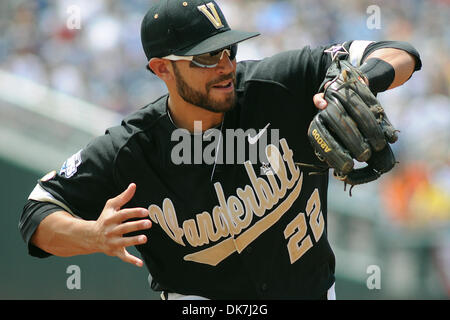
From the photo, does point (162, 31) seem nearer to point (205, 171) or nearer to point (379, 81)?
point (205, 171)

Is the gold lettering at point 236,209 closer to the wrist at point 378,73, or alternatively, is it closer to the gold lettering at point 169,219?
the gold lettering at point 169,219

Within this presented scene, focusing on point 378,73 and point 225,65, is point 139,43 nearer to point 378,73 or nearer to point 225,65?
point 225,65

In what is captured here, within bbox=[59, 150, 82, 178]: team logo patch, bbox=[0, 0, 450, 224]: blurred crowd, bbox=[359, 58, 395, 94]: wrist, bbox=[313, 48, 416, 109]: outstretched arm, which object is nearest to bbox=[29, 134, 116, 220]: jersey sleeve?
bbox=[59, 150, 82, 178]: team logo patch

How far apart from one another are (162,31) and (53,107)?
3.77 metres

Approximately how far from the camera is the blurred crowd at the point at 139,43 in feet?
23.0

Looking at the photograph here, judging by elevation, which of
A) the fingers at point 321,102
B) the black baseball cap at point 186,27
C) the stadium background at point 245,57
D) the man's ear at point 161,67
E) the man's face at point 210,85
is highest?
the black baseball cap at point 186,27

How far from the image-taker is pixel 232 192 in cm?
311

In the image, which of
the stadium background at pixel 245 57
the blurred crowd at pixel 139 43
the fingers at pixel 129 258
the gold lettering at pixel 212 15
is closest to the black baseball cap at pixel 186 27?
the gold lettering at pixel 212 15

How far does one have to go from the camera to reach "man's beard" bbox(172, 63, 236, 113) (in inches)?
119

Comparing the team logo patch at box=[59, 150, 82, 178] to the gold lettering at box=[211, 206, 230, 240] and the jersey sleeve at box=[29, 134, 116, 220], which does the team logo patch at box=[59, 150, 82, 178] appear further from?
the gold lettering at box=[211, 206, 230, 240]

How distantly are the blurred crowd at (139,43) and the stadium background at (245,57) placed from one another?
0.01 meters

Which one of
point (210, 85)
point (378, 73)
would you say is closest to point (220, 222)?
point (210, 85)

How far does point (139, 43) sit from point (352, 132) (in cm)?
538

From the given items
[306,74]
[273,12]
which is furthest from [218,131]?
[273,12]
